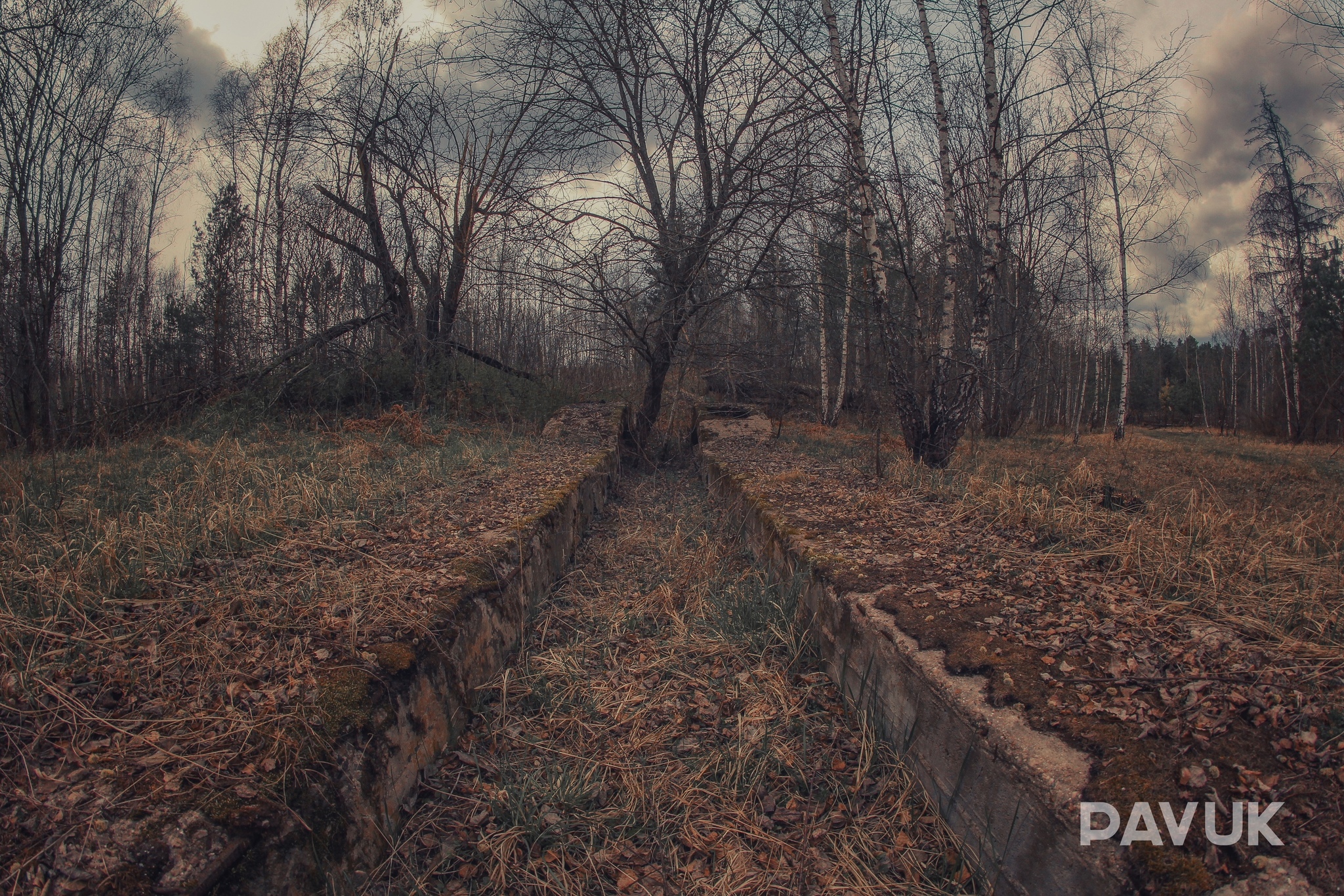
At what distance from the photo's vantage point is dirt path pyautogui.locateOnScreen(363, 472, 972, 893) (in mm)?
1745

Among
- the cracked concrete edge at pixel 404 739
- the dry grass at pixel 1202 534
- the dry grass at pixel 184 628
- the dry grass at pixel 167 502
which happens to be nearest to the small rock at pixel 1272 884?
the dry grass at pixel 1202 534

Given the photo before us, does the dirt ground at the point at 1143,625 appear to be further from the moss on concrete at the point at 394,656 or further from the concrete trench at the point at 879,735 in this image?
the moss on concrete at the point at 394,656

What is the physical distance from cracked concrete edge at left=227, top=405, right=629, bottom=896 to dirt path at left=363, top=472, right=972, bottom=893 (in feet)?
0.30

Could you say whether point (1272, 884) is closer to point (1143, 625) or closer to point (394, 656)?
point (1143, 625)

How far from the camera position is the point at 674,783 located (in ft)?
6.98

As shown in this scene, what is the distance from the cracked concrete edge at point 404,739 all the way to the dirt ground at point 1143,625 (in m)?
1.61

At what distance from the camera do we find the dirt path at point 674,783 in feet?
5.73

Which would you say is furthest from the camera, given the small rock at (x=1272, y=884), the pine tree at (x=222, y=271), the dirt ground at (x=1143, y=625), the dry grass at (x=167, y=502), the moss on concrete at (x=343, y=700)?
the pine tree at (x=222, y=271)

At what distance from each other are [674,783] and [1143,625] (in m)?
1.73

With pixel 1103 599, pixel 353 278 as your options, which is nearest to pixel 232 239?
pixel 353 278

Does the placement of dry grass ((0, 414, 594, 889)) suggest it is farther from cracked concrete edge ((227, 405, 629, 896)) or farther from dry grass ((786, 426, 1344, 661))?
dry grass ((786, 426, 1344, 661))

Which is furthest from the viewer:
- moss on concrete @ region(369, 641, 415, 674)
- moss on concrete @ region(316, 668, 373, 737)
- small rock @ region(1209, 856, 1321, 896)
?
moss on concrete @ region(369, 641, 415, 674)

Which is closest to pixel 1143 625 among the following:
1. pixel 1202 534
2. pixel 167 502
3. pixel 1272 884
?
pixel 1272 884

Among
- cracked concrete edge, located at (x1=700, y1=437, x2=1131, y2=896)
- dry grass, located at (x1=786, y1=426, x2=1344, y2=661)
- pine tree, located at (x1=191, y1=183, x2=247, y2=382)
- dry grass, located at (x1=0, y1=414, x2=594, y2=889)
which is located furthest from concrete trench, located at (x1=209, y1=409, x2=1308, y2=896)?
pine tree, located at (x1=191, y1=183, x2=247, y2=382)
